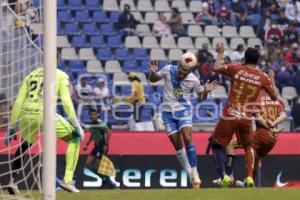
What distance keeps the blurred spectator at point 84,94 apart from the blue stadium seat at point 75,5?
4.17 m

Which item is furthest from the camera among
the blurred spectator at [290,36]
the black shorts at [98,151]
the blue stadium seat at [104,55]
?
the blurred spectator at [290,36]

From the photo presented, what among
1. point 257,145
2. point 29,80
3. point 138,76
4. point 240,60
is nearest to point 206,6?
point 240,60

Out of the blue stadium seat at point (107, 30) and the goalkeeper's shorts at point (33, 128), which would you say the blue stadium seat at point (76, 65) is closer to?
the blue stadium seat at point (107, 30)

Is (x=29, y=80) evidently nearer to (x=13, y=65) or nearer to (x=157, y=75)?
(x=13, y=65)

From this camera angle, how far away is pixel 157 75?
15266 mm

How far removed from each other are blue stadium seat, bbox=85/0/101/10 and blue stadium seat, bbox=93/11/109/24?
0.81ft

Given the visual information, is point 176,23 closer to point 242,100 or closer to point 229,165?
point 229,165

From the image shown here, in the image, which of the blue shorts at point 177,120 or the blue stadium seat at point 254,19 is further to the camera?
the blue stadium seat at point 254,19

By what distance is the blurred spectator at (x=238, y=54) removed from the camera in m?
25.8

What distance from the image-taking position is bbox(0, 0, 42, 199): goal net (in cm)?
1138

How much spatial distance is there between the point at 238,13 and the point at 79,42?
16.9 ft

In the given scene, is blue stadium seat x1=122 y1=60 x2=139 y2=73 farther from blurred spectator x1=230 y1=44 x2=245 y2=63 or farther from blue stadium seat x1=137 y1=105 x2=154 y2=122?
blue stadium seat x1=137 y1=105 x2=154 y2=122

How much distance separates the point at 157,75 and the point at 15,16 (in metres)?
3.95

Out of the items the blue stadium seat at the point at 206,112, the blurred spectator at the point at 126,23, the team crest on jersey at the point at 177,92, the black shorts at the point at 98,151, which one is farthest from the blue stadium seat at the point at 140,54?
the team crest on jersey at the point at 177,92
